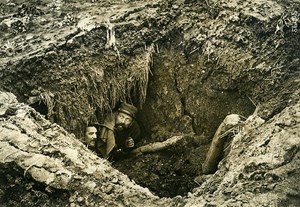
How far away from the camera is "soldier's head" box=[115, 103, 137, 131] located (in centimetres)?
449

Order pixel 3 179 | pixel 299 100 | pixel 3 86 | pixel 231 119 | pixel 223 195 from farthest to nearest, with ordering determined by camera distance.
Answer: pixel 3 86
pixel 231 119
pixel 299 100
pixel 3 179
pixel 223 195

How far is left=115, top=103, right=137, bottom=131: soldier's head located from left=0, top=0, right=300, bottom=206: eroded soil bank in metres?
0.08

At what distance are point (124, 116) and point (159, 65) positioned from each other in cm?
56

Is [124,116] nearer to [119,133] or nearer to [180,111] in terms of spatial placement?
Answer: [119,133]

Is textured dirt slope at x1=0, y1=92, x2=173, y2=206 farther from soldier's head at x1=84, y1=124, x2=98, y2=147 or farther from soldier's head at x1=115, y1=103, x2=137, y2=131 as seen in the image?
soldier's head at x1=115, y1=103, x2=137, y2=131

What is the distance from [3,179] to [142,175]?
1.49 metres

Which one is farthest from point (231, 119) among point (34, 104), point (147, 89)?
point (34, 104)

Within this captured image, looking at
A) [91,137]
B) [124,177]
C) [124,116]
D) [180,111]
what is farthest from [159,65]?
[124,177]

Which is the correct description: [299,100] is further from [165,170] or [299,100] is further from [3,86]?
[3,86]

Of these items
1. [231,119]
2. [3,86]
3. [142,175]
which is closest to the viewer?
[231,119]

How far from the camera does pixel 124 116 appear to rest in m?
4.49

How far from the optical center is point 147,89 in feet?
14.8

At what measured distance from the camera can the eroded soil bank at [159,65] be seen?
13.4ft

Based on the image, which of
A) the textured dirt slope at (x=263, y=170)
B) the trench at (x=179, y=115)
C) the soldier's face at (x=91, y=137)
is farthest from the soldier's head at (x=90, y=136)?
the textured dirt slope at (x=263, y=170)
